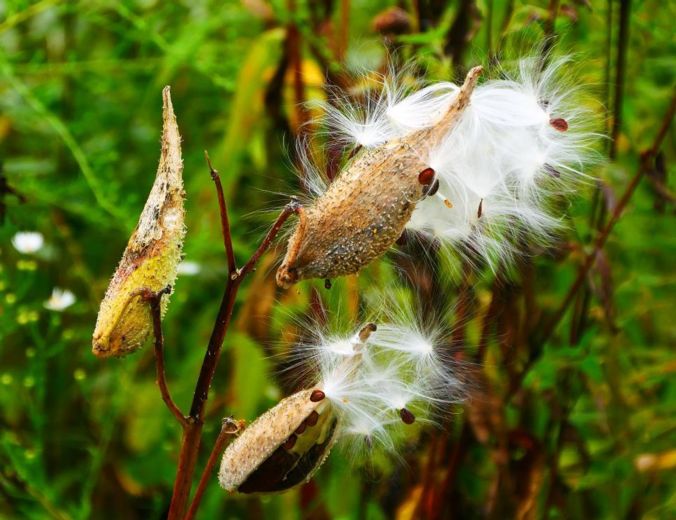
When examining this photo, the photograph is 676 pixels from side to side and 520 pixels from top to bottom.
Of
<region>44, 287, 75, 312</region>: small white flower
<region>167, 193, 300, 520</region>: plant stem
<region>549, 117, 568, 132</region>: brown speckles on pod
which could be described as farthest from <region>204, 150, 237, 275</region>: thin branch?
<region>44, 287, 75, 312</region>: small white flower

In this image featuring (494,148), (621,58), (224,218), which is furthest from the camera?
(621,58)

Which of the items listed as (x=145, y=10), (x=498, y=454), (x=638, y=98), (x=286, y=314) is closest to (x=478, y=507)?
(x=498, y=454)

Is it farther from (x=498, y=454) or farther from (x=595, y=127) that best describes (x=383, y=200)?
(x=498, y=454)

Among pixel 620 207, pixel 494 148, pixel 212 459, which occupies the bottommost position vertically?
pixel 620 207

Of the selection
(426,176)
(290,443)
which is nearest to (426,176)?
(426,176)

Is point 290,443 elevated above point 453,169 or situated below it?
below

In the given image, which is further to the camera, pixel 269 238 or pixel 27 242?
pixel 27 242

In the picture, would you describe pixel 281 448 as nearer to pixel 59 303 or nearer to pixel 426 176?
pixel 426 176
